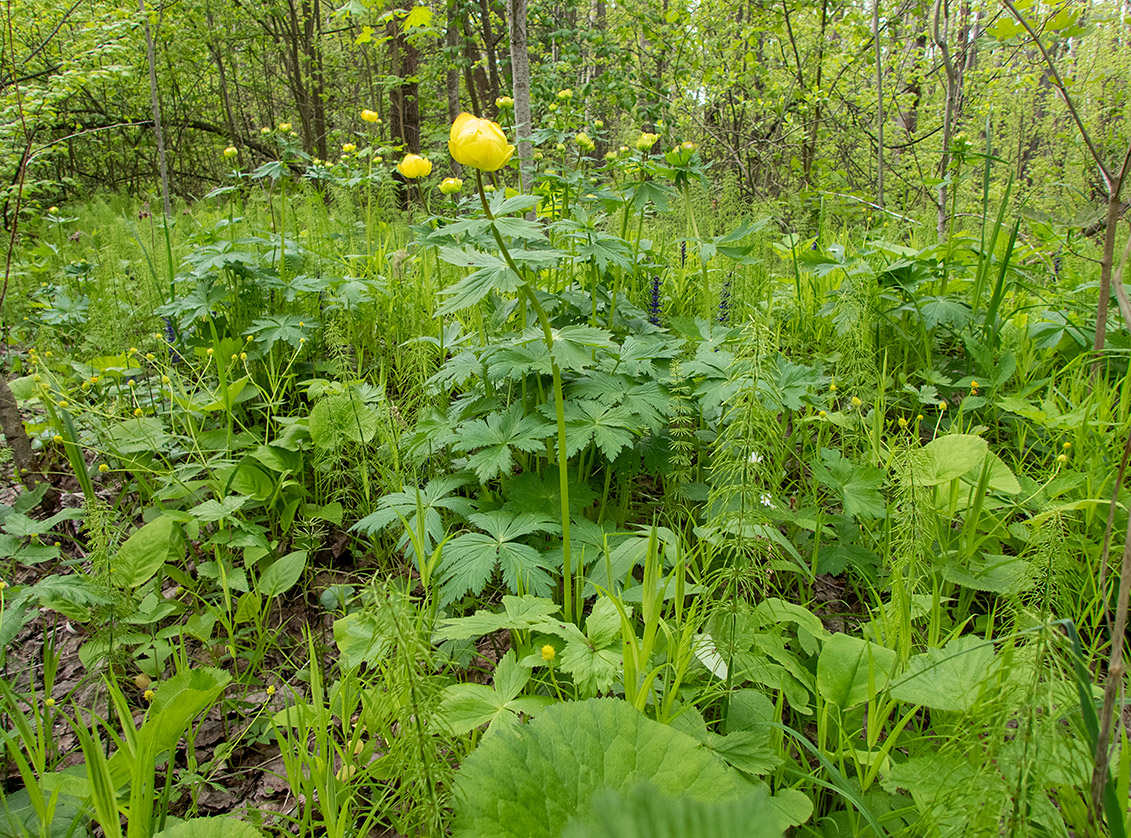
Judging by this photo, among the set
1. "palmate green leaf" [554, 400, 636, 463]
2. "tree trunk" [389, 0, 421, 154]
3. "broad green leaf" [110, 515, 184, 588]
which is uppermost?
"tree trunk" [389, 0, 421, 154]

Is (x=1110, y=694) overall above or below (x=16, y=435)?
above

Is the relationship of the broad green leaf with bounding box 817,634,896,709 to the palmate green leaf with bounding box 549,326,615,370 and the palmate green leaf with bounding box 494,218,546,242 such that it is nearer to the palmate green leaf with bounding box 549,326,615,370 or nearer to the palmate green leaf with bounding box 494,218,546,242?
the palmate green leaf with bounding box 549,326,615,370

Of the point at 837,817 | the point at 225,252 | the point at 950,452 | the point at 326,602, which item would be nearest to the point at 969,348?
the point at 950,452

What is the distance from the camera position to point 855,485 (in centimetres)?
154

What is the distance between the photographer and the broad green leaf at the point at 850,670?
→ 107cm

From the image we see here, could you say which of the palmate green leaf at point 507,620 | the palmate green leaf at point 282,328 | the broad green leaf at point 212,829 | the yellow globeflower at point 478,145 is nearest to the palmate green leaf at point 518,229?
the yellow globeflower at point 478,145

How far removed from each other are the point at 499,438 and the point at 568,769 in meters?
0.95

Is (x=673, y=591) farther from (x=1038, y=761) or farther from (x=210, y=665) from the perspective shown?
(x=210, y=665)

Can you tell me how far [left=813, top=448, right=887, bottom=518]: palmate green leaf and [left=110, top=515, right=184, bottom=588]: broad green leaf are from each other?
1650 mm

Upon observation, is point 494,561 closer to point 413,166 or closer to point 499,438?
point 499,438

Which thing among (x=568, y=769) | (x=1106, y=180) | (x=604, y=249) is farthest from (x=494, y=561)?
(x=1106, y=180)

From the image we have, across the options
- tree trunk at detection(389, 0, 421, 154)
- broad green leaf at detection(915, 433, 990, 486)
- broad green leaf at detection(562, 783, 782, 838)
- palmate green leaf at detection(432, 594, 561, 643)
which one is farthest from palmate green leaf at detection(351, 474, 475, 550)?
tree trunk at detection(389, 0, 421, 154)

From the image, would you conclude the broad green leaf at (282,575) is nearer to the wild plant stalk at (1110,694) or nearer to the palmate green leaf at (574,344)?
the palmate green leaf at (574,344)

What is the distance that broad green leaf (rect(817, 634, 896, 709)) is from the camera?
3.52ft
